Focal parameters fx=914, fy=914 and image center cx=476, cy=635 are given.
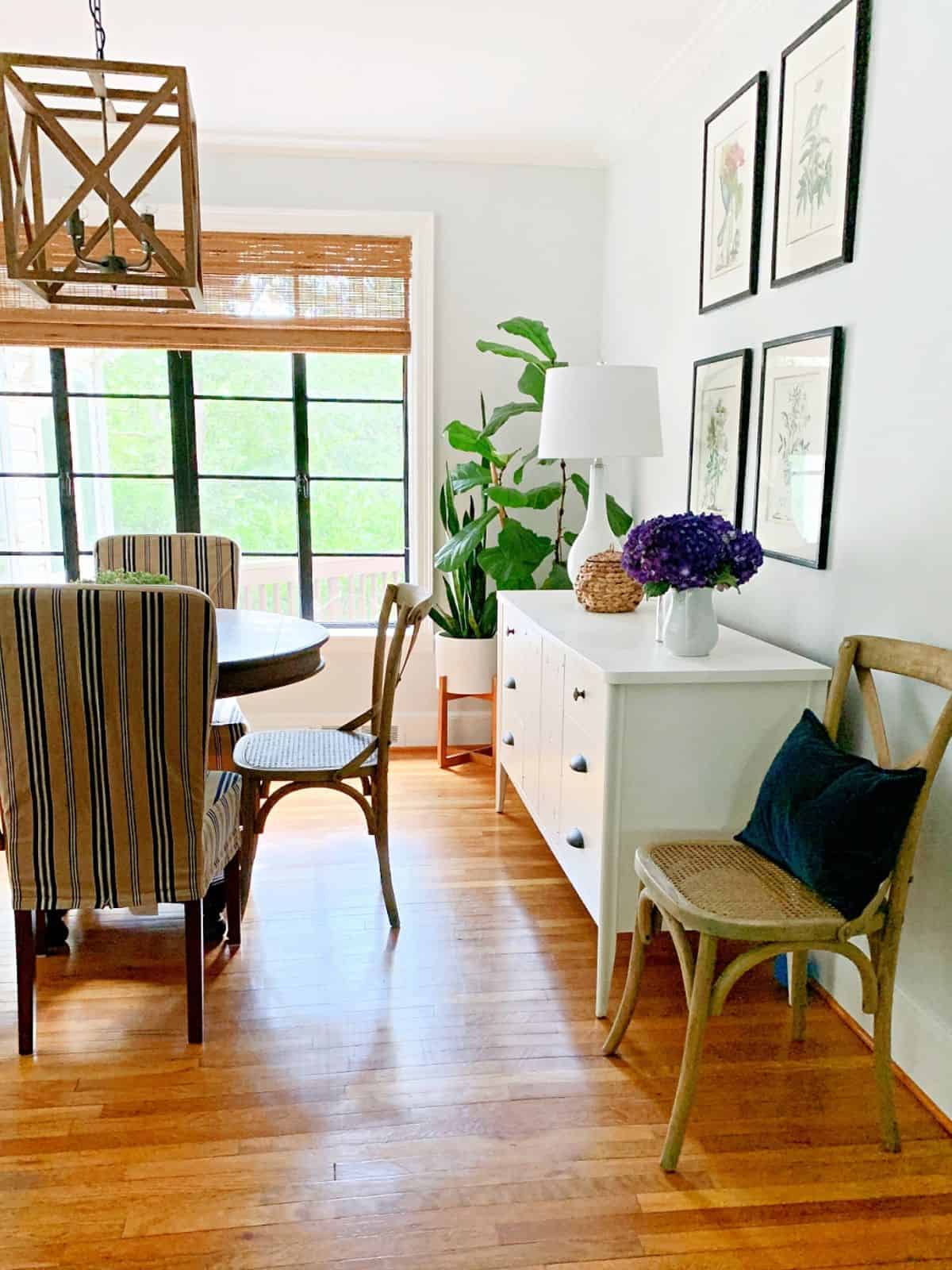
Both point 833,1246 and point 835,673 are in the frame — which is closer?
point 833,1246

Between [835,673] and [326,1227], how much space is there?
4.73 feet

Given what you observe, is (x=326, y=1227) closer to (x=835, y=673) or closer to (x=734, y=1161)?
(x=734, y=1161)

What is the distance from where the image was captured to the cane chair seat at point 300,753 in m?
2.48

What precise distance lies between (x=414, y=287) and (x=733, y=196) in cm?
167

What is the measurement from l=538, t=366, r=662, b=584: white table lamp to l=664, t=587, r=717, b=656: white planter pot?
66 centimetres

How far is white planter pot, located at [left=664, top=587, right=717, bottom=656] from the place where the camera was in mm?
2146

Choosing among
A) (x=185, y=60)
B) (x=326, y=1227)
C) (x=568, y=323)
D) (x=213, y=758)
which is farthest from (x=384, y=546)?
(x=326, y=1227)

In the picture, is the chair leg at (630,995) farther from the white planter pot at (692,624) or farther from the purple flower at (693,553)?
the purple flower at (693,553)

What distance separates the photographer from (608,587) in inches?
111

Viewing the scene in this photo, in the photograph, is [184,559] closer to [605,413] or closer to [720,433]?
[605,413]

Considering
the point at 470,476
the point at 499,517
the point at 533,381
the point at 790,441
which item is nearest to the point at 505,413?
the point at 533,381

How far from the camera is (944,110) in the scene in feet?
5.79

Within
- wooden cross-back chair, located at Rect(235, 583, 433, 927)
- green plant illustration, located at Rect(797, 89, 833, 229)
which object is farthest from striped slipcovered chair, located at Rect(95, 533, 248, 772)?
green plant illustration, located at Rect(797, 89, 833, 229)

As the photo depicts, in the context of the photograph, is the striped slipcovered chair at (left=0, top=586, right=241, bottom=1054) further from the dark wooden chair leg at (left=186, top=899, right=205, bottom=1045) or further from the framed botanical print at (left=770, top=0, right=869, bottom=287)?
the framed botanical print at (left=770, top=0, right=869, bottom=287)
